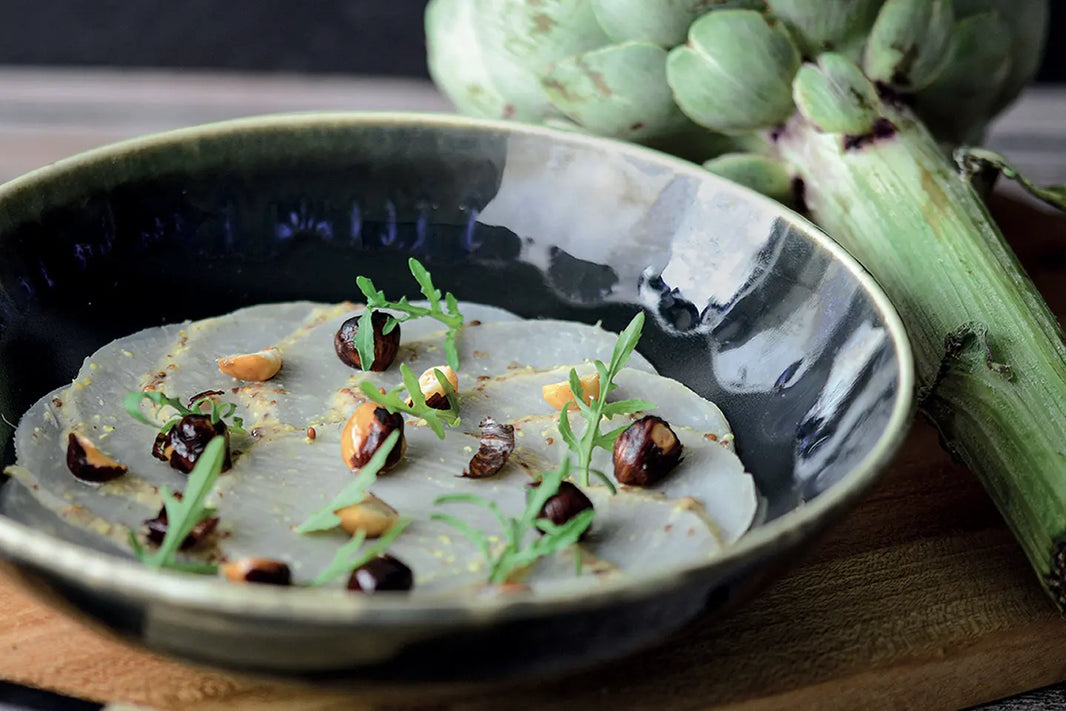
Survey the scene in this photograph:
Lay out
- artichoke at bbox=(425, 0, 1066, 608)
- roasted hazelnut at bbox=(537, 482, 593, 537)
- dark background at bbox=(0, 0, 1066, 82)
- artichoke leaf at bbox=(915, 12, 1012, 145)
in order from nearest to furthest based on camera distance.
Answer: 1. roasted hazelnut at bbox=(537, 482, 593, 537)
2. artichoke at bbox=(425, 0, 1066, 608)
3. artichoke leaf at bbox=(915, 12, 1012, 145)
4. dark background at bbox=(0, 0, 1066, 82)

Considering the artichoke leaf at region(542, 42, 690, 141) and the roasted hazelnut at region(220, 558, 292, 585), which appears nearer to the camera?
the roasted hazelnut at region(220, 558, 292, 585)

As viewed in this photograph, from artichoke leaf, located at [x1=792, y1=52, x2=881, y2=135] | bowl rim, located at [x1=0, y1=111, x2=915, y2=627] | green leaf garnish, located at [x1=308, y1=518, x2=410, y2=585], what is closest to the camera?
bowl rim, located at [x1=0, y1=111, x2=915, y2=627]

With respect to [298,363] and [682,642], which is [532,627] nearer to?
[682,642]

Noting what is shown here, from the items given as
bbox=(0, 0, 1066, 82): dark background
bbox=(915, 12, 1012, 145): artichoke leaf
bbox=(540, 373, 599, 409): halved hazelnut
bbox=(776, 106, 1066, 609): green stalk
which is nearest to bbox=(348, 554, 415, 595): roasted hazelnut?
bbox=(540, 373, 599, 409): halved hazelnut

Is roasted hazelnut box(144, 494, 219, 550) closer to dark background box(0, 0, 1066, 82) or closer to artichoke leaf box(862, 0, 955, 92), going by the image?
artichoke leaf box(862, 0, 955, 92)

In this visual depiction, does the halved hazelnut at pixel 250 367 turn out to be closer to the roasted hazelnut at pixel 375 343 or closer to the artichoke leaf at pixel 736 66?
the roasted hazelnut at pixel 375 343

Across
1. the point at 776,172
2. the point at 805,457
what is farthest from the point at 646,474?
the point at 776,172
